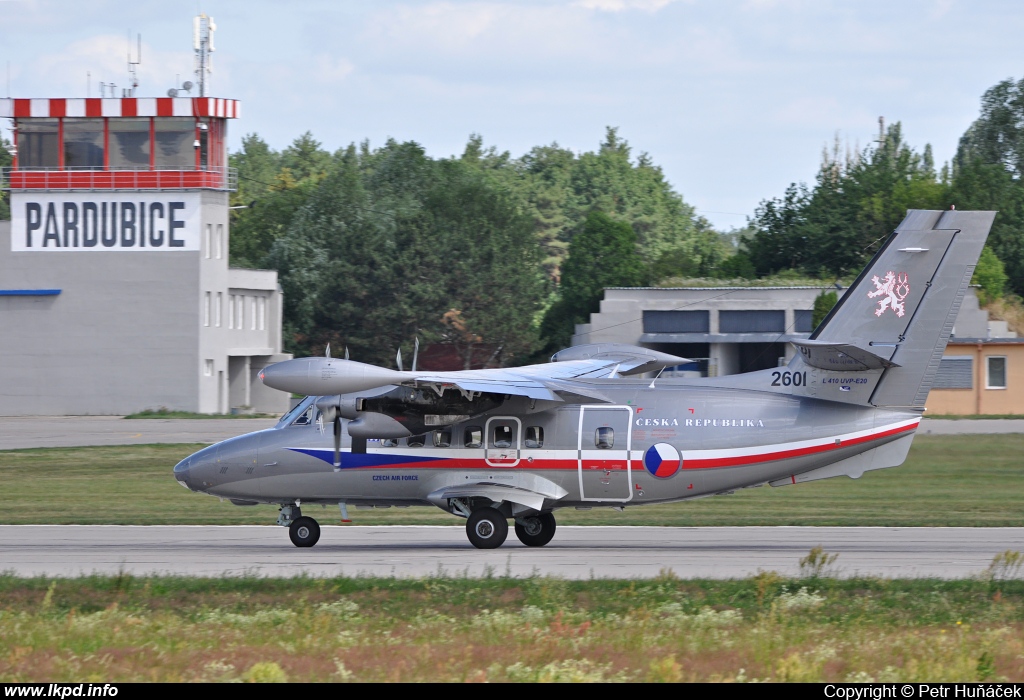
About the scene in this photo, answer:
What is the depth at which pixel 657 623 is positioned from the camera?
531 inches

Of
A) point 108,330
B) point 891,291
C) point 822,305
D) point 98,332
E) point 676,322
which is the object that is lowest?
point 98,332

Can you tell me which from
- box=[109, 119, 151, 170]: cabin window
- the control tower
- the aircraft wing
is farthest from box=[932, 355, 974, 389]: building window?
box=[109, 119, 151, 170]: cabin window

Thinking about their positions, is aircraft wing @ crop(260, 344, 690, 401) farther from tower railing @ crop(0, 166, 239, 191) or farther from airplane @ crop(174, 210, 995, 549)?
tower railing @ crop(0, 166, 239, 191)

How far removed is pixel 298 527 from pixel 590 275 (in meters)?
58.0

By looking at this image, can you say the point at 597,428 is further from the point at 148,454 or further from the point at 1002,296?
the point at 1002,296

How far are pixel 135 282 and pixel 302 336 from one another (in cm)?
1963

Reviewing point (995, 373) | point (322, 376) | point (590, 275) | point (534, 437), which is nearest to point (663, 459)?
point (534, 437)

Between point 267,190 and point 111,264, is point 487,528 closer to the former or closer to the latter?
point 111,264

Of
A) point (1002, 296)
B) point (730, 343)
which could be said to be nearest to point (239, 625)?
point (730, 343)

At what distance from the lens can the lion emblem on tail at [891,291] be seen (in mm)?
19734

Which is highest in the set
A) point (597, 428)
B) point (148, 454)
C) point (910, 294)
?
point (910, 294)

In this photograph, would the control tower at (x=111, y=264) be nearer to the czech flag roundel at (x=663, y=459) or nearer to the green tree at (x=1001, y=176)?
the czech flag roundel at (x=663, y=459)

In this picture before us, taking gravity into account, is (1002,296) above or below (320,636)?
above

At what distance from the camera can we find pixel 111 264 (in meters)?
57.2
